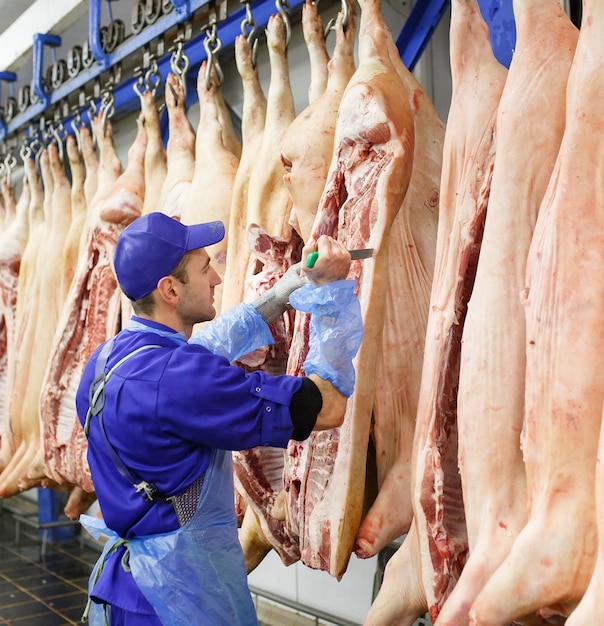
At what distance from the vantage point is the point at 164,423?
2441 millimetres

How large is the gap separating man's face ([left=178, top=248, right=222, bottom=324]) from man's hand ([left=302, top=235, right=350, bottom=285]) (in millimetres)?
428

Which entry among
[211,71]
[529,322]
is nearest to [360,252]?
[529,322]

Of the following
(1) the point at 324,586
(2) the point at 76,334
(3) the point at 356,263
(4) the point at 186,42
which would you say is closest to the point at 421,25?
(3) the point at 356,263

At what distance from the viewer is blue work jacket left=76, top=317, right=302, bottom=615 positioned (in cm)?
238

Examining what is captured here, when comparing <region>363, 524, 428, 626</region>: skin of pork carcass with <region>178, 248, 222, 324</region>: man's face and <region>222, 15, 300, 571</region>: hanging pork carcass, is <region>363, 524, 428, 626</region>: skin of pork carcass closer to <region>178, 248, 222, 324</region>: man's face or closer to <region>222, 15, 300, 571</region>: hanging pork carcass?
<region>222, 15, 300, 571</region>: hanging pork carcass

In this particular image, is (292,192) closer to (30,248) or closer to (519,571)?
(519,571)

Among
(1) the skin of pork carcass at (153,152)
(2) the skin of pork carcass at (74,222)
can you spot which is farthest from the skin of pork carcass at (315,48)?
(2) the skin of pork carcass at (74,222)

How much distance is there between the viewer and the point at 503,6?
2.85 m

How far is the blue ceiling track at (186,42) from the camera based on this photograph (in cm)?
287

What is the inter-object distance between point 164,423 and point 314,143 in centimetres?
117

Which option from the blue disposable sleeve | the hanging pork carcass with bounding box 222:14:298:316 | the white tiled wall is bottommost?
the white tiled wall

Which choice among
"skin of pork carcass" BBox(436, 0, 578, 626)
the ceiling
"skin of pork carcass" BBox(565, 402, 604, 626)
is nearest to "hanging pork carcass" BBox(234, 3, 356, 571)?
"skin of pork carcass" BBox(436, 0, 578, 626)

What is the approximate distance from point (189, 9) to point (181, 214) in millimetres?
1039

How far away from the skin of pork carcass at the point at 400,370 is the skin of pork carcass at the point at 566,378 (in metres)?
0.65
